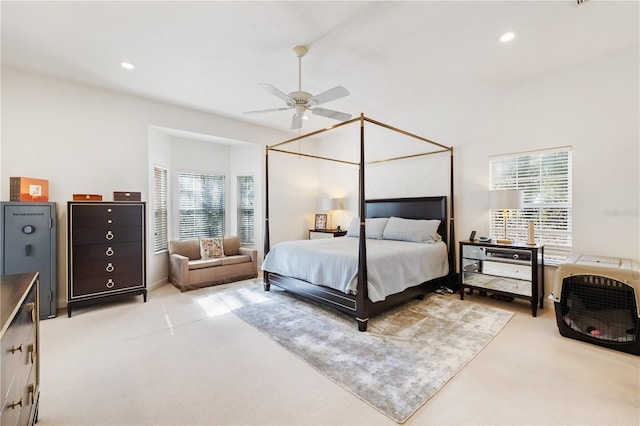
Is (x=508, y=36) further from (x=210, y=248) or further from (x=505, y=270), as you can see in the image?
(x=210, y=248)

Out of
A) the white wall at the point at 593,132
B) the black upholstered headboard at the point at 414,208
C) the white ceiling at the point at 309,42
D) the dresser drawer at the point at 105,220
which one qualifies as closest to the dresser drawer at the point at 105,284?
the dresser drawer at the point at 105,220

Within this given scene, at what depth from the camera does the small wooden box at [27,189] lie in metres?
3.27

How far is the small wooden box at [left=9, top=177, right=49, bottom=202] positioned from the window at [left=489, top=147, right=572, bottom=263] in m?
6.02

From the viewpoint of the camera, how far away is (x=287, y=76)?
359 centimetres

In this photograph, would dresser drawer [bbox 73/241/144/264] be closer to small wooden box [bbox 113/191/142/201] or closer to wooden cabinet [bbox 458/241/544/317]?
small wooden box [bbox 113/191/142/201]

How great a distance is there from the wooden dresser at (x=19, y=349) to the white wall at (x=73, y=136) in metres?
2.65

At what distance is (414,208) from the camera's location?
4.95 m

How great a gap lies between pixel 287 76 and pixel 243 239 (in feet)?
12.2

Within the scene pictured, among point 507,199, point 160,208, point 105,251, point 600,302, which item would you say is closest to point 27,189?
point 105,251

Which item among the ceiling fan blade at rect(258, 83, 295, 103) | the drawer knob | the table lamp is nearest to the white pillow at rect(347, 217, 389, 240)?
the table lamp

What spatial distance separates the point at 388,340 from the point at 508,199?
241cm

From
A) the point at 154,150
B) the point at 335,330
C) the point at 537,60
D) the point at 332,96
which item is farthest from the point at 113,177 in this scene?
the point at 537,60

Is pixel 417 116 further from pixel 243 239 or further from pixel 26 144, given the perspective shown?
pixel 26 144

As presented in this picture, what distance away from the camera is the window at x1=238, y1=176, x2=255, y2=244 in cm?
608
